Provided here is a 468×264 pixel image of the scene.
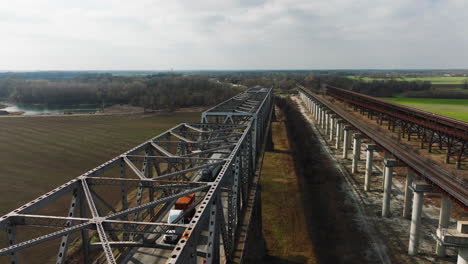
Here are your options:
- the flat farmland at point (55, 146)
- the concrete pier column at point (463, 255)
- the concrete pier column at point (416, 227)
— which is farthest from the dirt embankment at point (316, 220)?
the flat farmland at point (55, 146)

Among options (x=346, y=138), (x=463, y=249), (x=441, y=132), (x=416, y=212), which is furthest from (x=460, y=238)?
(x=346, y=138)

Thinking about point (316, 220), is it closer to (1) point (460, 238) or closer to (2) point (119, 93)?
(1) point (460, 238)

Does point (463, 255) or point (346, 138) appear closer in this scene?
point (463, 255)

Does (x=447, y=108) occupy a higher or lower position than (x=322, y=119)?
higher

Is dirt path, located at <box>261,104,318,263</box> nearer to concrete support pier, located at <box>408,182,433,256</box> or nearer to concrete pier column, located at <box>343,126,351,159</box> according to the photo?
concrete support pier, located at <box>408,182,433,256</box>

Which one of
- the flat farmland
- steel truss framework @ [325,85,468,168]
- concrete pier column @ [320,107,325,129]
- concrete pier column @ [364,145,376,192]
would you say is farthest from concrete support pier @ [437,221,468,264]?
concrete pier column @ [320,107,325,129]

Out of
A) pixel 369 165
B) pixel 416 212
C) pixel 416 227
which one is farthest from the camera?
pixel 369 165

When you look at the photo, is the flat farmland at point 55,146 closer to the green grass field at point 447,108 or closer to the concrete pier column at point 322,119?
the concrete pier column at point 322,119
